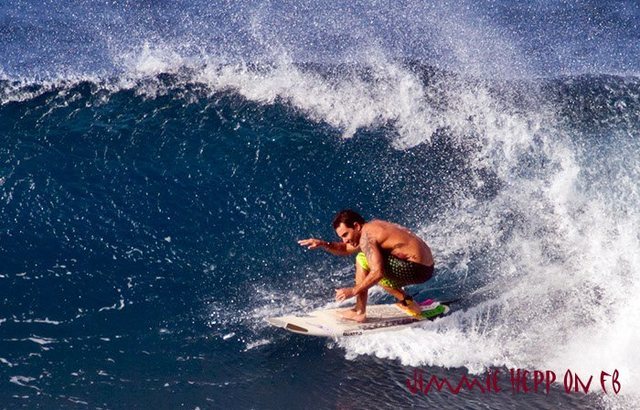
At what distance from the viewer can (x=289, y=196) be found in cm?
1016

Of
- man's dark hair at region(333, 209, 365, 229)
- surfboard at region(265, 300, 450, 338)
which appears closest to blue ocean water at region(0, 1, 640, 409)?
surfboard at region(265, 300, 450, 338)

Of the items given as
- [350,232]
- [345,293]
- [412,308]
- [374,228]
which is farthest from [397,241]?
[412,308]

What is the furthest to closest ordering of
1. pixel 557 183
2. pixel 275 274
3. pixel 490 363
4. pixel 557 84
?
pixel 557 84 < pixel 557 183 < pixel 275 274 < pixel 490 363

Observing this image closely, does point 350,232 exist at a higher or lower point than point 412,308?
higher

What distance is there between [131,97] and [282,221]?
3183 mm

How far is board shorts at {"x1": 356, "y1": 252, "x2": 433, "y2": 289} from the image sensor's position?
7707 millimetres

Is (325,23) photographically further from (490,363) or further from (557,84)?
(490,363)

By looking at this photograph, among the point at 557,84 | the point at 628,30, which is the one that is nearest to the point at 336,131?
the point at 557,84

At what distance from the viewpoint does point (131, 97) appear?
1130 centimetres

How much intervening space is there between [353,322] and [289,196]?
2.56 metres

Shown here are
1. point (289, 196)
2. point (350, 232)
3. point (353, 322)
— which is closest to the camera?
point (350, 232)

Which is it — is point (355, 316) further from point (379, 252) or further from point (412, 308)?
point (379, 252)

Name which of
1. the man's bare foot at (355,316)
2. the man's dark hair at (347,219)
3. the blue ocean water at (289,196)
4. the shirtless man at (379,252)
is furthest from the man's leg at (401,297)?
the man's dark hair at (347,219)

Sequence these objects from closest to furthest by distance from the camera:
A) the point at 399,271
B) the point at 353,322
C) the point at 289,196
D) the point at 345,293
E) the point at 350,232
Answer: the point at 345,293, the point at 350,232, the point at 399,271, the point at 353,322, the point at 289,196
